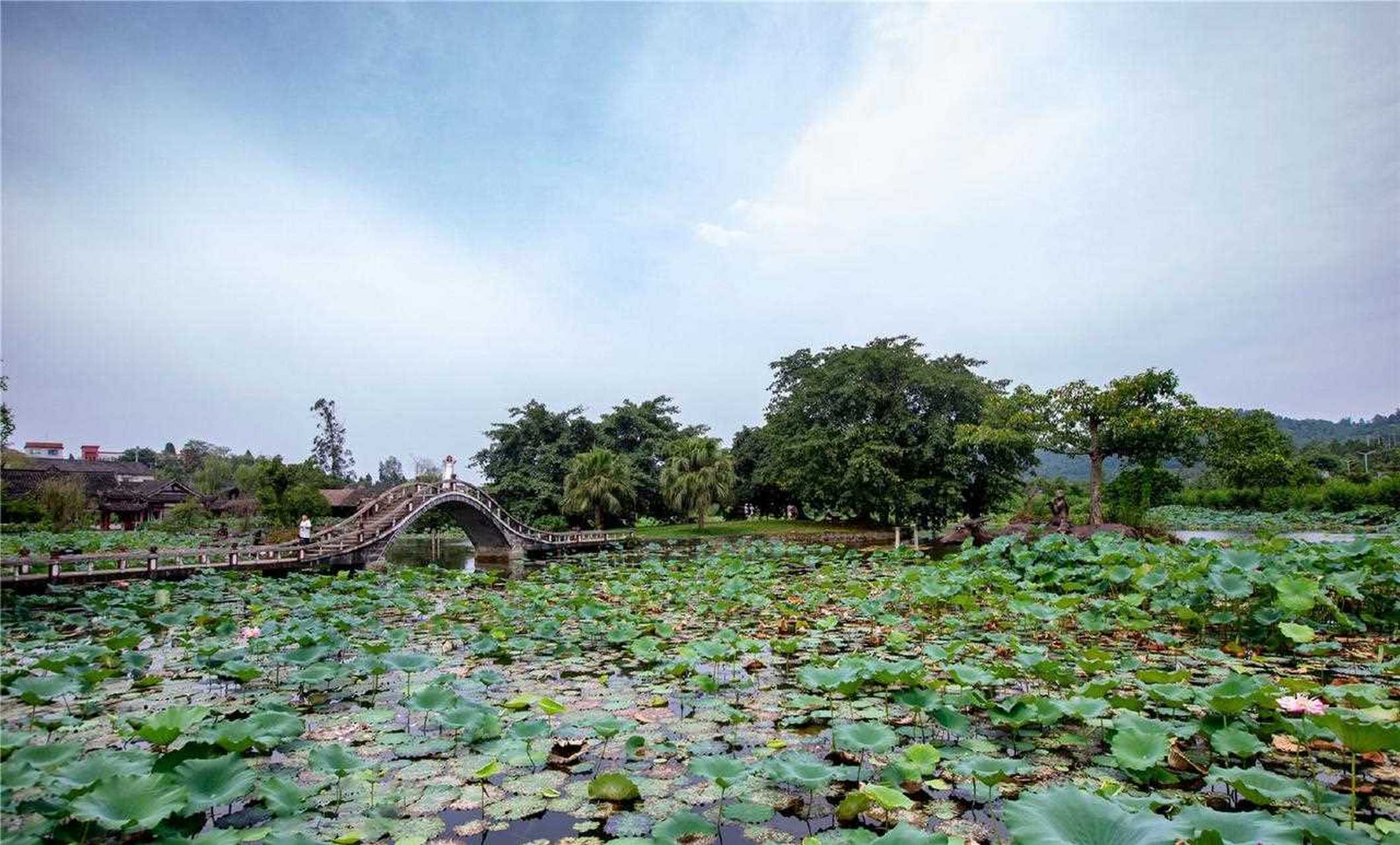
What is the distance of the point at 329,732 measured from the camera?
4207 millimetres

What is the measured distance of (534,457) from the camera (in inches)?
1389

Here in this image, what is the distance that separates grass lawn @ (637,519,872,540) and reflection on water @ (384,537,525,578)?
22.3ft

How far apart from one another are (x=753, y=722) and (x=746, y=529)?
86.3 ft

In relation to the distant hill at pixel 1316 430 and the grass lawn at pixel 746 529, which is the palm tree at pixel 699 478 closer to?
the grass lawn at pixel 746 529

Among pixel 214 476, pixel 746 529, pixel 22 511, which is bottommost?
pixel 746 529

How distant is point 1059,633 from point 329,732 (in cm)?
631

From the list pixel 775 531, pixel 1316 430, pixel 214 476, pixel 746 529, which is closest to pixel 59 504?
pixel 214 476

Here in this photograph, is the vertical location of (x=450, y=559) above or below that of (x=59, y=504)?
below

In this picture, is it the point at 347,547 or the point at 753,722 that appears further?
the point at 347,547

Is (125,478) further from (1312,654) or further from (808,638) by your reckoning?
(1312,654)

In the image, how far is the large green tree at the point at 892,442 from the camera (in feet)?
87.4

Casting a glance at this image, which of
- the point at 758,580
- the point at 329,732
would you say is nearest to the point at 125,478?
the point at 758,580

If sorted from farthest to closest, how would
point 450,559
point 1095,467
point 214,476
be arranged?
point 214,476 < point 450,559 < point 1095,467

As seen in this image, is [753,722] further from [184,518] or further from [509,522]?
[184,518]
